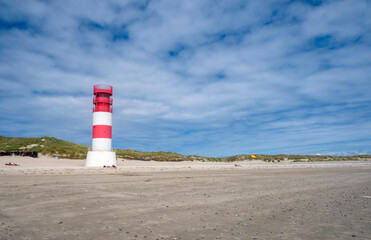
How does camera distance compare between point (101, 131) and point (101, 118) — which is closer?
point (101, 131)

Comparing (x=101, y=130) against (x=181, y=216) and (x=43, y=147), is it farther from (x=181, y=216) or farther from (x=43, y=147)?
(x=181, y=216)

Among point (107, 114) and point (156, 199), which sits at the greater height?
point (107, 114)

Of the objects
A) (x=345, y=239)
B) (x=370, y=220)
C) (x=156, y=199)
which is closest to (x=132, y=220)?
(x=156, y=199)

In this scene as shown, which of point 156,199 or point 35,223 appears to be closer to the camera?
point 35,223

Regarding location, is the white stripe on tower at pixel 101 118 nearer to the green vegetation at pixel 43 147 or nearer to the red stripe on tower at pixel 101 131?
the red stripe on tower at pixel 101 131

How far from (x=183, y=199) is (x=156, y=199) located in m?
0.88

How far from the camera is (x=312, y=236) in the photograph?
15.9 ft

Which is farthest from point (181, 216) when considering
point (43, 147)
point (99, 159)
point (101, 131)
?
point (43, 147)

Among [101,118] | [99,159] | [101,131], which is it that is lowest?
[99,159]

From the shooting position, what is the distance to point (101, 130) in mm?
28391

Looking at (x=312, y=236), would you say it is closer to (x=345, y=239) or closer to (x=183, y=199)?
(x=345, y=239)

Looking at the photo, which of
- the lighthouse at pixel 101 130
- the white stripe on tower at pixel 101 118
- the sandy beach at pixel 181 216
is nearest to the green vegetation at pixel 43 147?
the lighthouse at pixel 101 130

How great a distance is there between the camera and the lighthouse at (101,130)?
2777cm

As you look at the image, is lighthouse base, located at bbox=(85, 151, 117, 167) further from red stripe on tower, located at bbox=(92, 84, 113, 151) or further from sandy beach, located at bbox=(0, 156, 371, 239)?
sandy beach, located at bbox=(0, 156, 371, 239)
